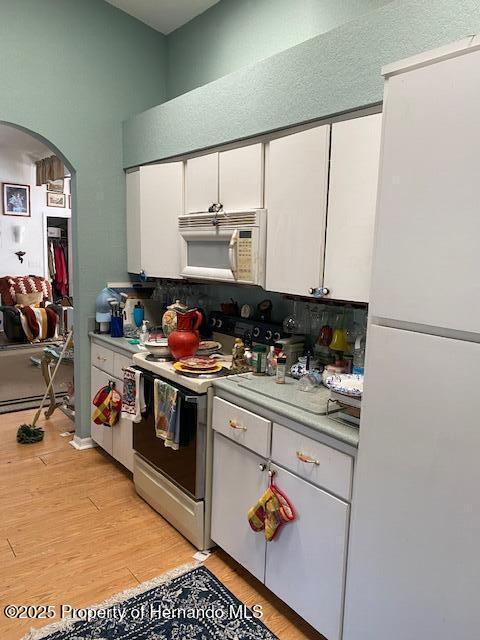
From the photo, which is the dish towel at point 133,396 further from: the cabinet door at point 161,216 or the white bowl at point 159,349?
the cabinet door at point 161,216

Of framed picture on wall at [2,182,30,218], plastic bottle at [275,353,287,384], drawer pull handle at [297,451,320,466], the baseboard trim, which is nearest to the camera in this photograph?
drawer pull handle at [297,451,320,466]

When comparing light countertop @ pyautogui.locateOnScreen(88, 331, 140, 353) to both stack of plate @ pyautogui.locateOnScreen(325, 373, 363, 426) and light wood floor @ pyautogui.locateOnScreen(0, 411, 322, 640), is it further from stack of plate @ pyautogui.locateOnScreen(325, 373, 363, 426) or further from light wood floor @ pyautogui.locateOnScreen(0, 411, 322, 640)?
stack of plate @ pyautogui.locateOnScreen(325, 373, 363, 426)

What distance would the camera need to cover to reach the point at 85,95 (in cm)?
329

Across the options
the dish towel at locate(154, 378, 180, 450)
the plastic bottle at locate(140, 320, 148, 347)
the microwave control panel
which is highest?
the microwave control panel

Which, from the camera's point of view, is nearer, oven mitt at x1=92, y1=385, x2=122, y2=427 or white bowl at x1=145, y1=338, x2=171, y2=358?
white bowl at x1=145, y1=338, x2=171, y2=358

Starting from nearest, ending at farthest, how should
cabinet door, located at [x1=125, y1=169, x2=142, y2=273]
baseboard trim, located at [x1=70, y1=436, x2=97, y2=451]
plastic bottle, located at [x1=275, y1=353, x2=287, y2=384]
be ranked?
plastic bottle, located at [x1=275, y1=353, x2=287, y2=384]
cabinet door, located at [x1=125, y1=169, x2=142, y2=273]
baseboard trim, located at [x1=70, y1=436, x2=97, y2=451]

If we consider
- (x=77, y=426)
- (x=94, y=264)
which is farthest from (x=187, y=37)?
(x=77, y=426)

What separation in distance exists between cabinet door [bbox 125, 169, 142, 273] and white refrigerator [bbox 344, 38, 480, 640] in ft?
7.56

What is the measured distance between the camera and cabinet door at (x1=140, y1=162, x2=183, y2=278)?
118 inches

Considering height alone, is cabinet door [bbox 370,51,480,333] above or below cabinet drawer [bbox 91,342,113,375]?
above

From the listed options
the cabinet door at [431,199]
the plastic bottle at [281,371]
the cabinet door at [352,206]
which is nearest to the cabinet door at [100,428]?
the plastic bottle at [281,371]

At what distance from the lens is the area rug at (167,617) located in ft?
6.14

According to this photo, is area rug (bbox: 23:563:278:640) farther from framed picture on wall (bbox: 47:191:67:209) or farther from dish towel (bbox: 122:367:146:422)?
framed picture on wall (bbox: 47:191:67:209)

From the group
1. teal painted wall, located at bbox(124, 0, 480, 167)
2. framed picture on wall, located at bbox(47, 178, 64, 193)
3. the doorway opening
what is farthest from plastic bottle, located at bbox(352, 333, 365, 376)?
framed picture on wall, located at bbox(47, 178, 64, 193)
